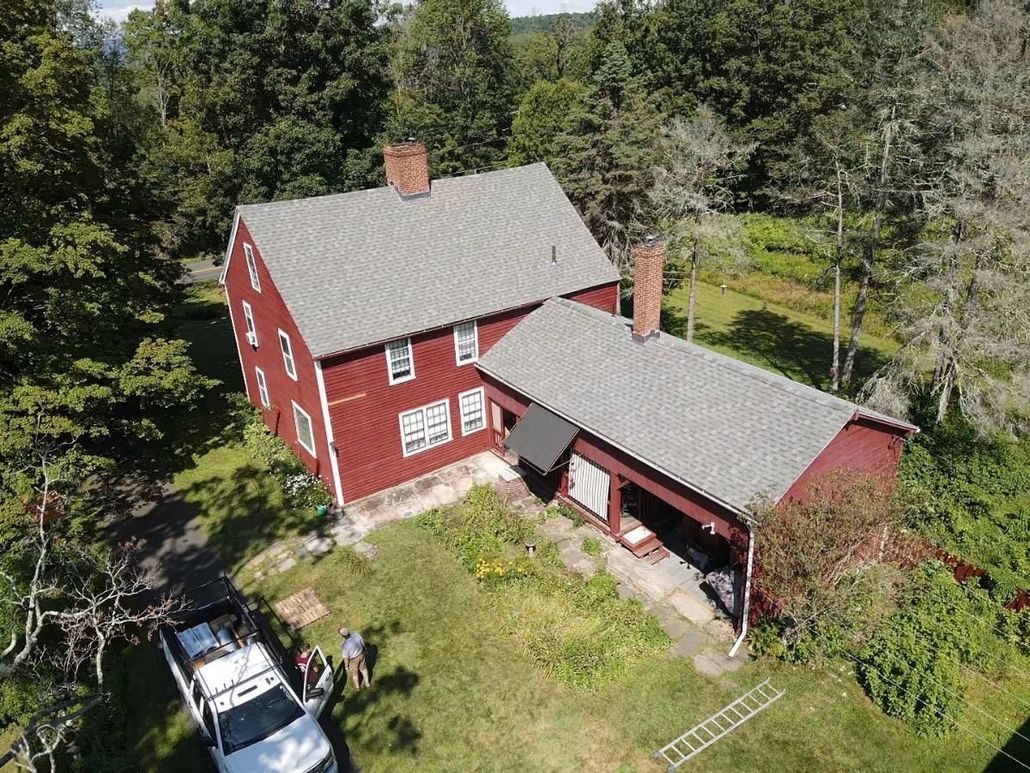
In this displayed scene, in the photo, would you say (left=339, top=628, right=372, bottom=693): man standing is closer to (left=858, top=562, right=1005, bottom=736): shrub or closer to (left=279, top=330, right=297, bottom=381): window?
(left=279, top=330, right=297, bottom=381): window

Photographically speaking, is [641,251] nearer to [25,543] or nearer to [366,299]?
[366,299]

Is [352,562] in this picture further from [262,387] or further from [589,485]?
[262,387]

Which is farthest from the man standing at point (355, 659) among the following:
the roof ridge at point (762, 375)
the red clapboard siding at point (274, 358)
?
the roof ridge at point (762, 375)

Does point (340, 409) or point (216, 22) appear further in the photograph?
point (216, 22)

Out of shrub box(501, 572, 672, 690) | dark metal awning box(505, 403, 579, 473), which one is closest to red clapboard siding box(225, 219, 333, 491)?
dark metal awning box(505, 403, 579, 473)

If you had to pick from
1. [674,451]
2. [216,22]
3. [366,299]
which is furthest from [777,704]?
[216,22]
